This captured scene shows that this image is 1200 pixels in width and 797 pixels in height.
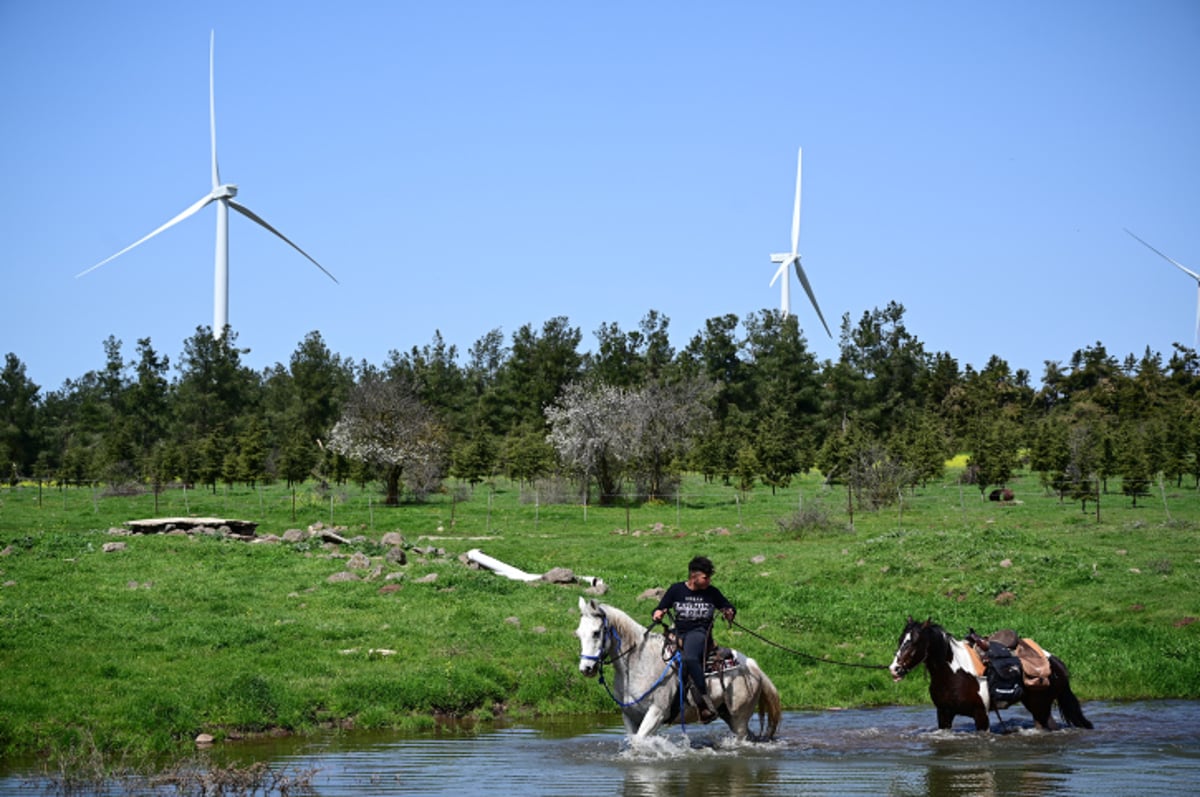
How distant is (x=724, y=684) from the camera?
13.2 metres

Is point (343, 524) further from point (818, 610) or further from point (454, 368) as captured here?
point (454, 368)

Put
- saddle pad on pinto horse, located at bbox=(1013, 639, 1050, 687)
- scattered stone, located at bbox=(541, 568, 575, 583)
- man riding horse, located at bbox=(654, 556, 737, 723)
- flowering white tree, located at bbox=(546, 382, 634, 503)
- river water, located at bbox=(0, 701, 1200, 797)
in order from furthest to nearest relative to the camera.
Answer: flowering white tree, located at bbox=(546, 382, 634, 503) < scattered stone, located at bbox=(541, 568, 575, 583) < saddle pad on pinto horse, located at bbox=(1013, 639, 1050, 687) < man riding horse, located at bbox=(654, 556, 737, 723) < river water, located at bbox=(0, 701, 1200, 797)

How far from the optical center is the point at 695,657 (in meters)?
12.9

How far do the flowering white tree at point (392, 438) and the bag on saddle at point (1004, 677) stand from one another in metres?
44.5

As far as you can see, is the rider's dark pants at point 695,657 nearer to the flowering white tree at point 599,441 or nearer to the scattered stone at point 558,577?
the scattered stone at point 558,577

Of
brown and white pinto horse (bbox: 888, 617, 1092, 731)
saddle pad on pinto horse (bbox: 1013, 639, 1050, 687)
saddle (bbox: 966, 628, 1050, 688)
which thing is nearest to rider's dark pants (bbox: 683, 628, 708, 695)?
brown and white pinto horse (bbox: 888, 617, 1092, 731)

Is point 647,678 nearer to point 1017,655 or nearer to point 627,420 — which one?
point 1017,655

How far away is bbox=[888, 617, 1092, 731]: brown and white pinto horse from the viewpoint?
13664mm

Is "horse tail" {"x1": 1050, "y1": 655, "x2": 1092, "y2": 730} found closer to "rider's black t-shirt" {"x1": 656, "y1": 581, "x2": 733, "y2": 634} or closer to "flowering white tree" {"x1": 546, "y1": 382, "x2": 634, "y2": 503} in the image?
"rider's black t-shirt" {"x1": 656, "y1": 581, "x2": 733, "y2": 634}

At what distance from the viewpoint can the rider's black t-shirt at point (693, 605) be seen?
1314cm

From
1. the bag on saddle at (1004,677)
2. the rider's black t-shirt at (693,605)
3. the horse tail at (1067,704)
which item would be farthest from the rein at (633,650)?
the horse tail at (1067,704)

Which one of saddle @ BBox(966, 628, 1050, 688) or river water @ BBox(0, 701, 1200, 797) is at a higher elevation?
saddle @ BBox(966, 628, 1050, 688)

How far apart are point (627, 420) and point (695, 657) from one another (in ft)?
157

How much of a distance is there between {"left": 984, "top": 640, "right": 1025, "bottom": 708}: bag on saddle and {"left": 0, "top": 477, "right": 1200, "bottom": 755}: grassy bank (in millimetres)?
3470
